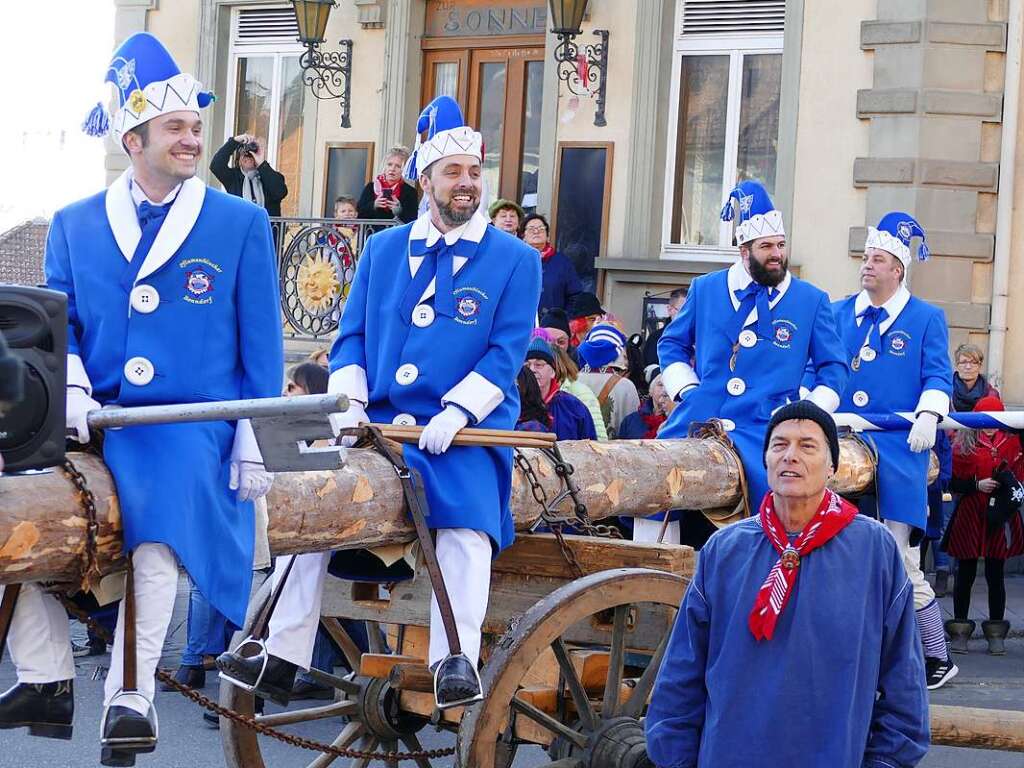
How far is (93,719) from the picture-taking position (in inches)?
313

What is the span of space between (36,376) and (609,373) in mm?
6880

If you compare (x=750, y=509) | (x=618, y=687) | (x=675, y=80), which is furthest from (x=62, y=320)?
(x=675, y=80)

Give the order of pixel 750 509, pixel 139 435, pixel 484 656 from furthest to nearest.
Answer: pixel 750 509, pixel 484 656, pixel 139 435

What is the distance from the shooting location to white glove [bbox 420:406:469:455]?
5.58 metres

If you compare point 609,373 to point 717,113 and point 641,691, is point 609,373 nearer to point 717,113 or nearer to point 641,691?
point 717,113

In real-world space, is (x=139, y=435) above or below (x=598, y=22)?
below

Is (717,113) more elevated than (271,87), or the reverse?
(271,87)

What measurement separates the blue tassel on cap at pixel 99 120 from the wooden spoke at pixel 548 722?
2076 millimetres

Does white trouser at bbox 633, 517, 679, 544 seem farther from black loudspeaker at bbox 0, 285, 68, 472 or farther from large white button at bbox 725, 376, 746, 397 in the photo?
black loudspeaker at bbox 0, 285, 68, 472

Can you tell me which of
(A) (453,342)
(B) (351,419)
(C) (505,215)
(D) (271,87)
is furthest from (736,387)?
(D) (271,87)

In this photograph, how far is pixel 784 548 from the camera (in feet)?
14.3

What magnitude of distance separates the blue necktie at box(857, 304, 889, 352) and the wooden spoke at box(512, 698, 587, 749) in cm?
372

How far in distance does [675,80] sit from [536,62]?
55.2 inches

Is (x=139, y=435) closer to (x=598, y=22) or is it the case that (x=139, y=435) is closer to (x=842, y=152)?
(x=842, y=152)
